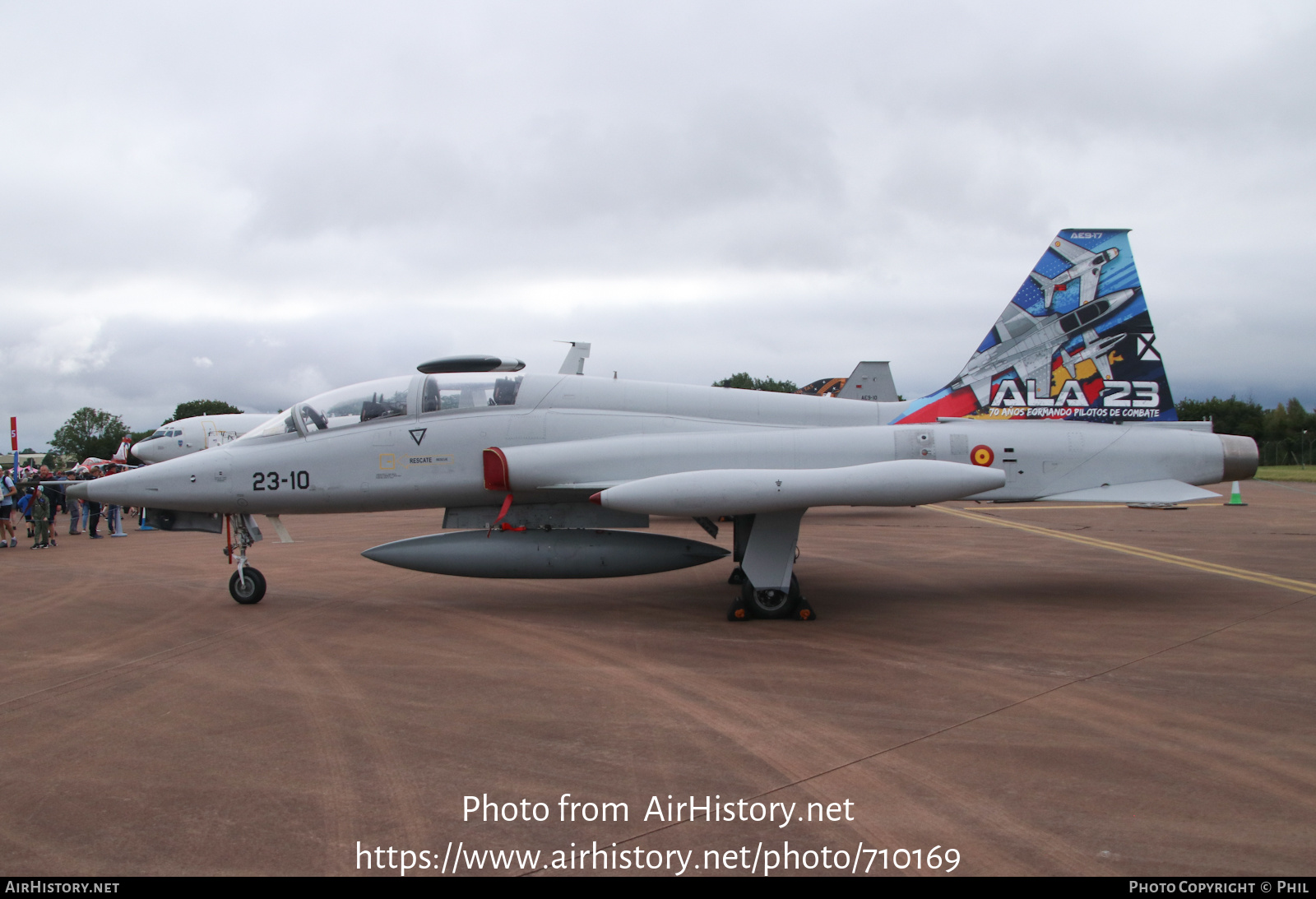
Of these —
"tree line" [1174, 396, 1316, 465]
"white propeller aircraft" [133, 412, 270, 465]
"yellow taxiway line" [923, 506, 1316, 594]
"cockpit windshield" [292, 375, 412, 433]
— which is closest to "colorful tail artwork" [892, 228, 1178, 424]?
"yellow taxiway line" [923, 506, 1316, 594]

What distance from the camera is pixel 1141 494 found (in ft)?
29.0

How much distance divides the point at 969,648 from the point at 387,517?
64.0 feet

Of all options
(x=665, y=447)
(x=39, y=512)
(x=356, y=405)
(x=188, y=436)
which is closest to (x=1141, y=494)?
(x=665, y=447)

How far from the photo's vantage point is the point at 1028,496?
8.96 metres

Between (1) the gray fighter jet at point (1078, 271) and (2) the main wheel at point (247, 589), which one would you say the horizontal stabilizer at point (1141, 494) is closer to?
(1) the gray fighter jet at point (1078, 271)

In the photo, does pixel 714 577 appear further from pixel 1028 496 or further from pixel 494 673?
pixel 494 673

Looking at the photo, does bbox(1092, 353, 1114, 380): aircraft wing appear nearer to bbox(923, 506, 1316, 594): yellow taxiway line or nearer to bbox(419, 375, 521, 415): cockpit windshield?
bbox(923, 506, 1316, 594): yellow taxiway line

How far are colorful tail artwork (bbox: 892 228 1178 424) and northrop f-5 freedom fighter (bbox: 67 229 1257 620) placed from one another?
21 mm

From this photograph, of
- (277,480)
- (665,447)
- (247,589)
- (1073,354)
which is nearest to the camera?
(665,447)

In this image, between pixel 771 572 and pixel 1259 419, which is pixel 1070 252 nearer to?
pixel 771 572

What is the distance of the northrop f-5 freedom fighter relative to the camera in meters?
8.55

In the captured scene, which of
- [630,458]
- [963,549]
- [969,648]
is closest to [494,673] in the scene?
[630,458]

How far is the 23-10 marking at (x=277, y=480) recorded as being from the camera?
894 centimetres

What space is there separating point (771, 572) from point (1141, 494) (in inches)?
171
